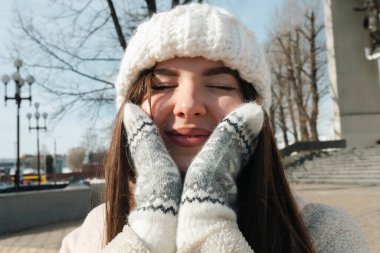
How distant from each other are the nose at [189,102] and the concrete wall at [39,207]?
286 inches

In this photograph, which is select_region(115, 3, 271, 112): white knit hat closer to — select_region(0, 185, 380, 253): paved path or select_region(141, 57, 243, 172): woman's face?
select_region(141, 57, 243, 172): woman's face

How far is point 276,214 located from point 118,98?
0.76 m

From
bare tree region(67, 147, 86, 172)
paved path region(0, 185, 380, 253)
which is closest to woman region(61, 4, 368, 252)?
paved path region(0, 185, 380, 253)

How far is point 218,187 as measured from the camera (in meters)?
1.19

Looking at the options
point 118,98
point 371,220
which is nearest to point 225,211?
point 118,98

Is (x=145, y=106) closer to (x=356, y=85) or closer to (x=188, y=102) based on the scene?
(x=188, y=102)

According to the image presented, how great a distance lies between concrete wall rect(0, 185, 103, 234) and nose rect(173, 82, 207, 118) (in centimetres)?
726

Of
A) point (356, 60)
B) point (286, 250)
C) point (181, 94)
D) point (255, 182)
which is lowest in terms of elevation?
point (286, 250)

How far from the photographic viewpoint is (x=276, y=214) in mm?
1354

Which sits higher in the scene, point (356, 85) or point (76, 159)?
point (356, 85)

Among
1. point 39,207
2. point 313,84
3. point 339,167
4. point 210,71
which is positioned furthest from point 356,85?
point 210,71

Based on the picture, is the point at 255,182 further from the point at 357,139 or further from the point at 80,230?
the point at 357,139

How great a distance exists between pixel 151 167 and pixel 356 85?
29377mm

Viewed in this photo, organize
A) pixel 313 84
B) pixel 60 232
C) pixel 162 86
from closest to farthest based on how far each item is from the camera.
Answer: pixel 162 86 < pixel 60 232 < pixel 313 84
